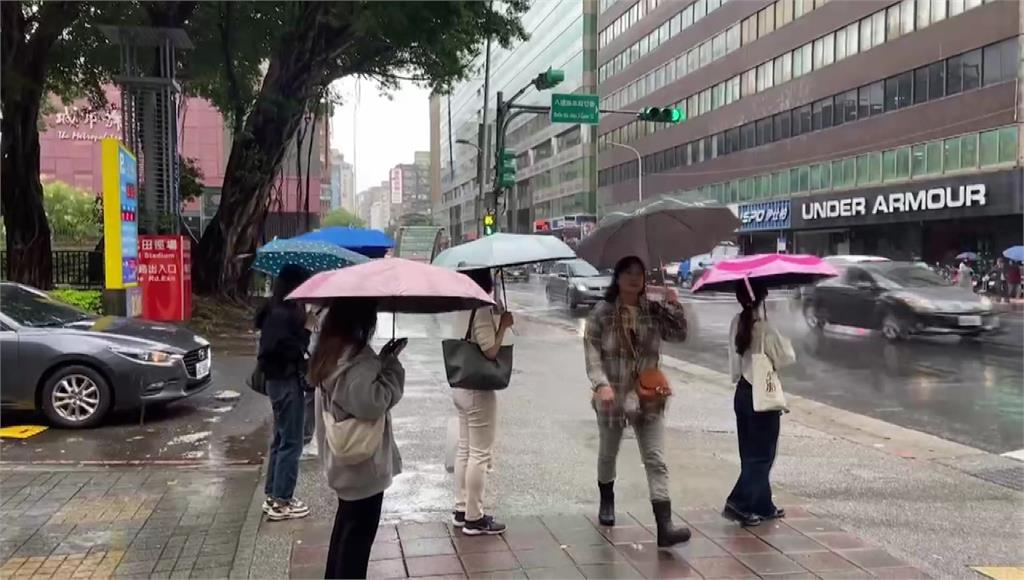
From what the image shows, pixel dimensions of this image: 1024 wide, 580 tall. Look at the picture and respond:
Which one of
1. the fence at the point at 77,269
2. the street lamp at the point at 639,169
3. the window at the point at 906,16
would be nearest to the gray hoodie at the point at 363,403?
the fence at the point at 77,269

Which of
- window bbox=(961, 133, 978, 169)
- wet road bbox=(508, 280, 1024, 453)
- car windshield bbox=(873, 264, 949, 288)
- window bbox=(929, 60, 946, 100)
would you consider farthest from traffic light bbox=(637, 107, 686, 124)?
Result: window bbox=(929, 60, 946, 100)

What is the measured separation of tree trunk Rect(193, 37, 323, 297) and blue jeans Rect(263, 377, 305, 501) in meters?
14.4

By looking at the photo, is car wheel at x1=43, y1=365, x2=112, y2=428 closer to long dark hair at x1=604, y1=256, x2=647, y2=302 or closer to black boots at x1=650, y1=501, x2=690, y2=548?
long dark hair at x1=604, y1=256, x2=647, y2=302

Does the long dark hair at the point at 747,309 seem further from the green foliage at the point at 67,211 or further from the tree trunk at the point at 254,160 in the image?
the green foliage at the point at 67,211

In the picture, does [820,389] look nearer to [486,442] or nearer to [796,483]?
[796,483]

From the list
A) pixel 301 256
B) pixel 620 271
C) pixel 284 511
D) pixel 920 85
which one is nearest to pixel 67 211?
pixel 920 85

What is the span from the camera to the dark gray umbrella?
4945 mm

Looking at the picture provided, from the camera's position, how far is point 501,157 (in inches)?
902

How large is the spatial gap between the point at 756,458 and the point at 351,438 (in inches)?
114

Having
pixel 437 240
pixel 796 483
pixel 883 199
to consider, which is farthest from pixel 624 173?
pixel 796 483

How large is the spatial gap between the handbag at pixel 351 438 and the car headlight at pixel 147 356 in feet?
17.4

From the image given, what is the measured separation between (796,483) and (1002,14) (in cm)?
3248

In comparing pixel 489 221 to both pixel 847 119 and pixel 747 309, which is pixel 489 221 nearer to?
pixel 747 309

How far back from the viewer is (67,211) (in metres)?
52.0
